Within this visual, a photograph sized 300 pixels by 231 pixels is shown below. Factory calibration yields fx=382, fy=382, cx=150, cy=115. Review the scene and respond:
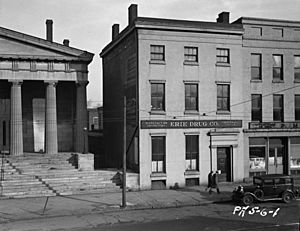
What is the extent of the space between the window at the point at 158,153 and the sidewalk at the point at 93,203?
199 centimetres

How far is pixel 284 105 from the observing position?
3016 centimetres

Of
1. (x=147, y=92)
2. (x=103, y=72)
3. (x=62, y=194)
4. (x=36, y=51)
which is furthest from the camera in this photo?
(x=103, y=72)

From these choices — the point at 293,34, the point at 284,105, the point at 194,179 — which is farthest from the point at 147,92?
the point at 293,34

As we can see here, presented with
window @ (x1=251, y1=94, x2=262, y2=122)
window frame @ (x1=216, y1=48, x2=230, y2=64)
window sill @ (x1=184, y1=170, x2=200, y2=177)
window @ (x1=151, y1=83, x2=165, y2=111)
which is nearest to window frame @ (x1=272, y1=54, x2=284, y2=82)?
window @ (x1=251, y1=94, x2=262, y2=122)

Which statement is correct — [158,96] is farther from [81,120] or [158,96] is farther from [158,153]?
[81,120]

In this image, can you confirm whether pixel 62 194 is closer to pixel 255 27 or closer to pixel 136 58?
pixel 136 58

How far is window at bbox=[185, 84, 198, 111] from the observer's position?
28.1 meters

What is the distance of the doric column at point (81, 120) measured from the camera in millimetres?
30547

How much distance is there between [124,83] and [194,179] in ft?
31.4

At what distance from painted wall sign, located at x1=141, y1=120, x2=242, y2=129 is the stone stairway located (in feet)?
14.4

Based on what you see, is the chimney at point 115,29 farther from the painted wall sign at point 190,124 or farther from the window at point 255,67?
the window at point 255,67

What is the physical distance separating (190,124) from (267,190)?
8.04 metres

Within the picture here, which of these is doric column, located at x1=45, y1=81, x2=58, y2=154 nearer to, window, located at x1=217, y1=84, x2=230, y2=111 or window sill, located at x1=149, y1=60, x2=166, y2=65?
window sill, located at x1=149, y1=60, x2=166, y2=65

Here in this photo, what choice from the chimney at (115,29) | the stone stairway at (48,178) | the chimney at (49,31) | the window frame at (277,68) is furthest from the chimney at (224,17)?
the chimney at (49,31)
